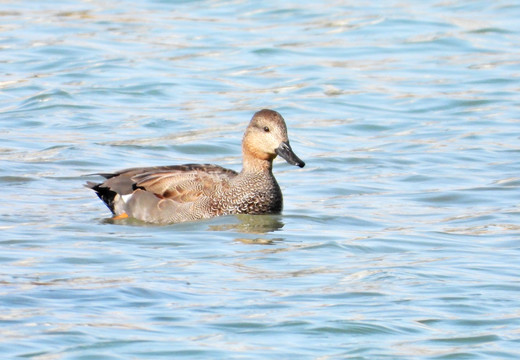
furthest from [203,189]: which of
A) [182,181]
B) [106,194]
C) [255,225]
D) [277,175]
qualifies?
[277,175]

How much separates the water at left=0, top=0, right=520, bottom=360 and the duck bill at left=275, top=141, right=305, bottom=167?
0.47m

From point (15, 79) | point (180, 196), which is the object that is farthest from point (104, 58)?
point (180, 196)

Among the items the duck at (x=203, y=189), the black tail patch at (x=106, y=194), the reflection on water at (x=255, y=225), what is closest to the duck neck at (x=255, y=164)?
the duck at (x=203, y=189)

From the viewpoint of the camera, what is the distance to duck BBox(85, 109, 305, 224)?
10758 mm

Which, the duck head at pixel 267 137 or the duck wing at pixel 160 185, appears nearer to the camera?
the duck wing at pixel 160 185

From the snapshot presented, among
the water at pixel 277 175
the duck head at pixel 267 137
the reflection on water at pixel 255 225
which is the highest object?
the duck head at pixel 267 137

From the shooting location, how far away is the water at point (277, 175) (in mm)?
7379

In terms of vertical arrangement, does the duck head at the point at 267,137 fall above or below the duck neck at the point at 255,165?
above

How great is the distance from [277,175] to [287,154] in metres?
1.92

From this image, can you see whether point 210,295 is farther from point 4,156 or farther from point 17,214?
point 4,156

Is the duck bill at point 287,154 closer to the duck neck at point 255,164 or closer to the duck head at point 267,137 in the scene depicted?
the duck head at point 267,137

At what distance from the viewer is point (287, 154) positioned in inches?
426

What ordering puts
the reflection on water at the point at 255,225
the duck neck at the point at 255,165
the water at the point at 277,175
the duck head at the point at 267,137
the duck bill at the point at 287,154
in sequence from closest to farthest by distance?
the water at the point at 277,175, the reflection on water at the point at 255,225, the duck bill at the point at 287,154, the duck head at the point at 267,137, the duck neck at the point at 255,165

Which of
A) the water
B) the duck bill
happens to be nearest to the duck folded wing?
the water
